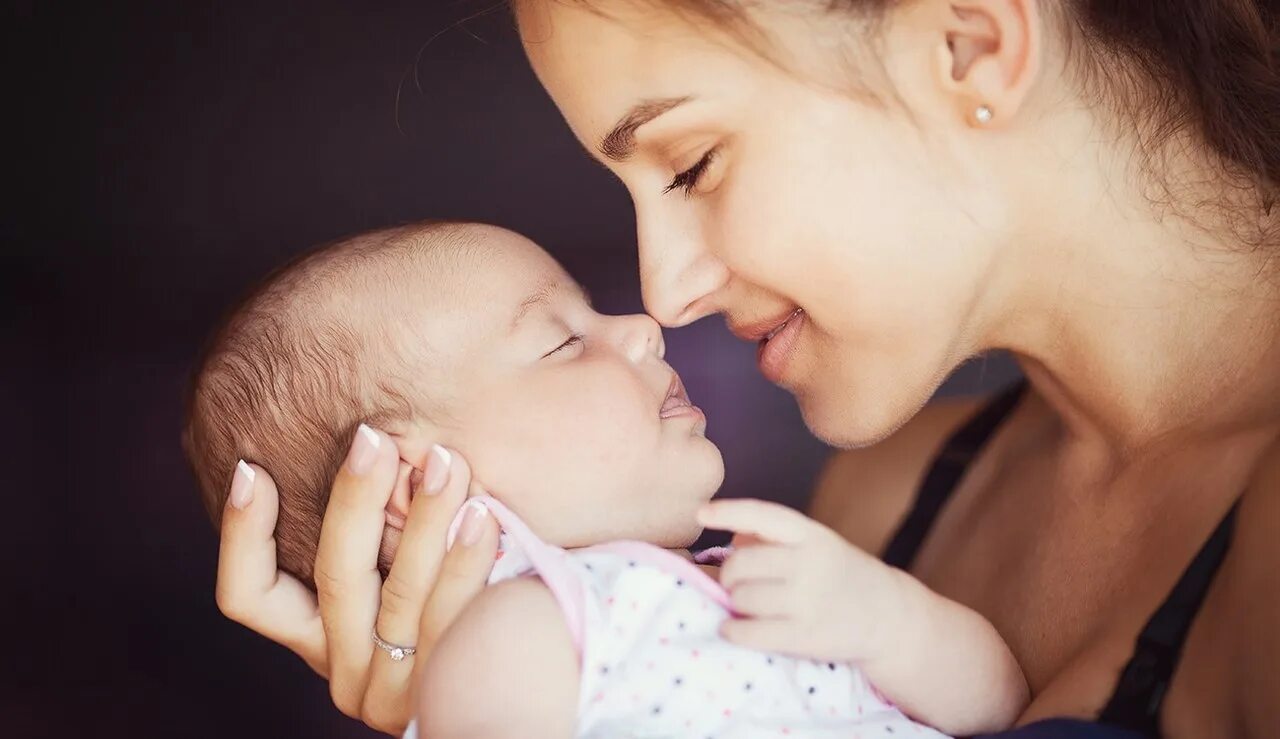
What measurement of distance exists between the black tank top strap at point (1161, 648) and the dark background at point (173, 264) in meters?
1.46

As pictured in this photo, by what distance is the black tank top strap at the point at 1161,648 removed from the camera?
1.29 meters

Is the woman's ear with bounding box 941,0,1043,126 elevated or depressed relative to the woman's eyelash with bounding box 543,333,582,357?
elevated

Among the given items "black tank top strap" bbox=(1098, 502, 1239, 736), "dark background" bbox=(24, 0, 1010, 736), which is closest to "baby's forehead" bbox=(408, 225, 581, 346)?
"black tank top strap" bbox=(1098, 502, 1239, 736)

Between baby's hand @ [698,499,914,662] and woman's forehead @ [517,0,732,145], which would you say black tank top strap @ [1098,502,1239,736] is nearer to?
baby's hand @ [698,499,914,662]

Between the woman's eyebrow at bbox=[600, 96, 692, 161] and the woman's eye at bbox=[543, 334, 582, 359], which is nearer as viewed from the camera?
the woman's eyebrow at bbox=[600, 96, 692, 161]

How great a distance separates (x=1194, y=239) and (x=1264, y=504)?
0.27 meters

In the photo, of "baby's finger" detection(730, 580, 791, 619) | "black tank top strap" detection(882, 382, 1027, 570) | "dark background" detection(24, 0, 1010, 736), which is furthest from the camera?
"dark background" detection(24, 0, 1010, 736)

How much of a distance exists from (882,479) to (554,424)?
0.67 metres

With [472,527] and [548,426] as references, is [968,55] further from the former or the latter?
[472,527]

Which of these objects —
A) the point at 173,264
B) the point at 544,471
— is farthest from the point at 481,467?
the point at 173,264

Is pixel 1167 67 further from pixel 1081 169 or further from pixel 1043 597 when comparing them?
pixel 1043 597

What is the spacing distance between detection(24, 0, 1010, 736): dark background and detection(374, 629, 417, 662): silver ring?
41.3 inches

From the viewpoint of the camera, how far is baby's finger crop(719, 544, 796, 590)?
125 cm

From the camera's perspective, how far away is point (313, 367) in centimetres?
145
